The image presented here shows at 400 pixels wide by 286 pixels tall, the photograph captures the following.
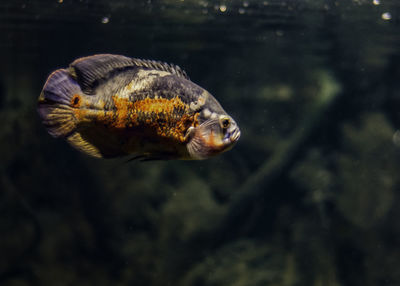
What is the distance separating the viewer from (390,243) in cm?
908

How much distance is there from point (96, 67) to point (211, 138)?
96cm

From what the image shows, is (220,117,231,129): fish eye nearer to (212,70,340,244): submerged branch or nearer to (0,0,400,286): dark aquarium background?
(0,0,400,286): dark aquarium background

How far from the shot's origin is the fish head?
227 cm

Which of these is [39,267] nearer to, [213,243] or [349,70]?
[213,243]

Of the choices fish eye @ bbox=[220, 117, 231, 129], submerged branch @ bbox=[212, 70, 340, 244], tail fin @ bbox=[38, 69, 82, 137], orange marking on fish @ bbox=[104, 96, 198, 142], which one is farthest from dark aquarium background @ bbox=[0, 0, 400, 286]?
fish eye @ bbox=[220, 117, 231, 129]

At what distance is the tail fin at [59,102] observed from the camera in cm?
239

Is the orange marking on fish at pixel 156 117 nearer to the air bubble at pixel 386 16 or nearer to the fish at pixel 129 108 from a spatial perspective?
the fish at pixel 129 108

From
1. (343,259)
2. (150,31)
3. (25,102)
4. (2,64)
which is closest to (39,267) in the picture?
(25,102)

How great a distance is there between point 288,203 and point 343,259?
199 cm

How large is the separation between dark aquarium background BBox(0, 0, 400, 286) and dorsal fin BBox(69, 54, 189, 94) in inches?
238

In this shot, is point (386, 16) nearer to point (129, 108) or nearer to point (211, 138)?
Answer: point (211, 138)

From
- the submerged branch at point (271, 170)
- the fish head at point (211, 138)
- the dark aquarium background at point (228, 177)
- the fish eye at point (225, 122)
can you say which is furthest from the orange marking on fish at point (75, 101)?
the submerged branch at point (271, 170)

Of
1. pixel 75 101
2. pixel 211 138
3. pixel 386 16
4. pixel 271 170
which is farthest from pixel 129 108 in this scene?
pixel 386 16

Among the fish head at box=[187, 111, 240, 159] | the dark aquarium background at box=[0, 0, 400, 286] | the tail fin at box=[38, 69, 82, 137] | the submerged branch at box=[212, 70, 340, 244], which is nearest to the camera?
the fish head at box=[187, 111, 240, 159]
